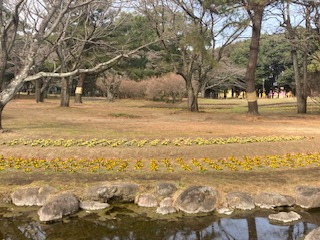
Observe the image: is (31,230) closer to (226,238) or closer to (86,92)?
(226,238)

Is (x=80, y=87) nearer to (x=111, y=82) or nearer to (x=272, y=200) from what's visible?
(x=111, y=82)

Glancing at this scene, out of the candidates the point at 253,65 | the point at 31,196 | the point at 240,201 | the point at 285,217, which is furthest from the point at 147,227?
the point at 253,65

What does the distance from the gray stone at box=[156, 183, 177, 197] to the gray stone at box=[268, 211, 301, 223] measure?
1892 millimetres

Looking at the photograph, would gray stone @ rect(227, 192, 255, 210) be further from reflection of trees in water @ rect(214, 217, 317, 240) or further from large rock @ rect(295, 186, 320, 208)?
large rock @ rect(295, 186, 320, 208)

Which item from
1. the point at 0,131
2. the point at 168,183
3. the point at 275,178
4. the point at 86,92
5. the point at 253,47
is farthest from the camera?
the point at 86,92

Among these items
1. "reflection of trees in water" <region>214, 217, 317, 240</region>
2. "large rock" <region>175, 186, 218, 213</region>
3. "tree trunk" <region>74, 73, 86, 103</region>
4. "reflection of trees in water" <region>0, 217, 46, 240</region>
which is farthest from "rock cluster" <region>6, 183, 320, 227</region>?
"tree trunk" <region>74, 73, 86, 103</region>

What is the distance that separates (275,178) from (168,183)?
2.53 metres

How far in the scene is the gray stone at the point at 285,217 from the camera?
19.9 ft

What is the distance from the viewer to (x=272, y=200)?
22.2 feet

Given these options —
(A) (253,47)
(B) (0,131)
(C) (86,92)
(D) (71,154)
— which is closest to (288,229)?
(D) (71,154)

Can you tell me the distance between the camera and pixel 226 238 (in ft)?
18.1

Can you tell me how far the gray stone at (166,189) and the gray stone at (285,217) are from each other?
6.21 ft

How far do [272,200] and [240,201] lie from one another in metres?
0.63

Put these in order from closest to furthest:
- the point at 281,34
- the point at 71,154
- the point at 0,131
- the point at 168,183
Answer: the point at 168,183
the point at 71,154
the point at 0,131
the point at 281,34
